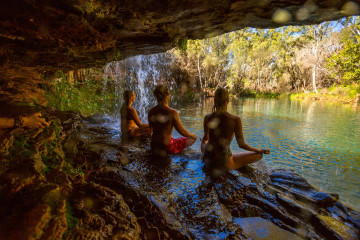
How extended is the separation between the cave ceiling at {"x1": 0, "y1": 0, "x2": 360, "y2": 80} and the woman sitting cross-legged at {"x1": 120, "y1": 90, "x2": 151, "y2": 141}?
1963mm

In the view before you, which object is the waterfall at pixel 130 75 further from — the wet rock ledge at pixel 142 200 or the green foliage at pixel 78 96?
the wet rock ledge at pixel 142 200

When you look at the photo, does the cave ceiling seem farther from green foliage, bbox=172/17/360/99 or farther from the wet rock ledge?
green foliage, bbox=172/17/360/99

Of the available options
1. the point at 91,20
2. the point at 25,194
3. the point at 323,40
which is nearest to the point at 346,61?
A: the point at 323,40

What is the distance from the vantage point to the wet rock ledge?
135 centimetres

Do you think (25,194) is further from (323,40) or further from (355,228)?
(323,40)

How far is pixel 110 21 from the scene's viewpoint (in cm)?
251

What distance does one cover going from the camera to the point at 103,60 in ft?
12.4

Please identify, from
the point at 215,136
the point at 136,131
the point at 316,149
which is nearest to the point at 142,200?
the point at 215,136

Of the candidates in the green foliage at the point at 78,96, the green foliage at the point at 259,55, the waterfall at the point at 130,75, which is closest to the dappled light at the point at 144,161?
the green foliage at the point at 78,96

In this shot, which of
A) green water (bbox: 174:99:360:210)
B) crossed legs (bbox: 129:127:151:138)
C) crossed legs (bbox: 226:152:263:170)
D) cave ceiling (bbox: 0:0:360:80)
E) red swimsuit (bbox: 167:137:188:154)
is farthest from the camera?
crossed legs (bbox: 129:127:151:138)

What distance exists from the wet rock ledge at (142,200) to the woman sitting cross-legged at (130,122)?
156 cm

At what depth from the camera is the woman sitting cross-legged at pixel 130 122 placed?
5.39m

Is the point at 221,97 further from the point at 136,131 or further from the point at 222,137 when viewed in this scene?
the point at 136,131

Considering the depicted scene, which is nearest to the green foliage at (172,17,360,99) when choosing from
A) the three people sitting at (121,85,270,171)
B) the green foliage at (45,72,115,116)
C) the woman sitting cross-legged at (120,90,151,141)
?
the green foliage at (45,72,115,116)
